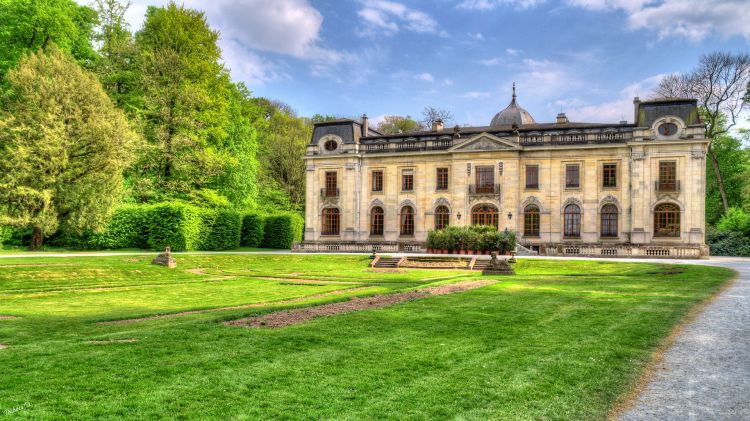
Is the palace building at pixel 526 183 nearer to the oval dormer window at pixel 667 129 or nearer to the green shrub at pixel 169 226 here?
the oval dormer window at pixel 667 129

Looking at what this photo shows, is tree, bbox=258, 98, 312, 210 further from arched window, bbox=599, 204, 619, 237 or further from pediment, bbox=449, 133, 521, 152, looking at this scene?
arched window, bbox=599, 204, 619, 237

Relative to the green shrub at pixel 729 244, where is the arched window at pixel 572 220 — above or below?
above

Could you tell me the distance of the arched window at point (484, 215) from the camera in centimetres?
4312

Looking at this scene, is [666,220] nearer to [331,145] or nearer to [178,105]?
[331,145]

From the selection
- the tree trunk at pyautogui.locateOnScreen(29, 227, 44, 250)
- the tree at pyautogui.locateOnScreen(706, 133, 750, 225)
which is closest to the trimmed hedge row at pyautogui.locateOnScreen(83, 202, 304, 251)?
the tree trunk at pyautogui.locateOnScreen(29, 227, 44, 250)

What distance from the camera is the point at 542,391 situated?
650 centimetres

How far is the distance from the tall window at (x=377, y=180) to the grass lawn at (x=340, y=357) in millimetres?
31373

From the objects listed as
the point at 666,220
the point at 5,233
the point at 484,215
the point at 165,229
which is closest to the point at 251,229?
the point at 165,229

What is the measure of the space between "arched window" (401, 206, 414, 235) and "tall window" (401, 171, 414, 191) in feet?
5.21

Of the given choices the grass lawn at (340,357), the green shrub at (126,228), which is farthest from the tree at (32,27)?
the grass lawn at (340,357)

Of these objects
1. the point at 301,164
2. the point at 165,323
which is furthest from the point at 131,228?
the point at 165,323

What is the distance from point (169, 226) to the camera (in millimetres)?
36594

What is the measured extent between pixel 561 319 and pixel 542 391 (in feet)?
15.9

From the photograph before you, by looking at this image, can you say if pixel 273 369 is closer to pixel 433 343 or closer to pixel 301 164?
pixel 433 343
